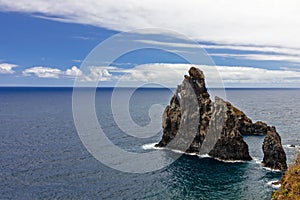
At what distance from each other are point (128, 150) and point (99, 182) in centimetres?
3175

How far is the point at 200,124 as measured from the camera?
376 feet

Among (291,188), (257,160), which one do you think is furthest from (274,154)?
(291,188)

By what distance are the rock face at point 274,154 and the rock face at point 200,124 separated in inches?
345

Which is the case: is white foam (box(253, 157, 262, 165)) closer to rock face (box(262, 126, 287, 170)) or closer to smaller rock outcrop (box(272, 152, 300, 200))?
rock face (box(262, 126, 287, 170))

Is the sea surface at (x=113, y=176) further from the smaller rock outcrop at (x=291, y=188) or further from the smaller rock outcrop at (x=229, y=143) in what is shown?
the smaller rock outcrop at (x=291, y=188)

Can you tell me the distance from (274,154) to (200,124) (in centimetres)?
2879

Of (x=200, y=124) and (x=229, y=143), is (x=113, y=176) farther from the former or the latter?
(x=200, y=124)

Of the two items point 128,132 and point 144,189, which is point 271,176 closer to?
point 144,189

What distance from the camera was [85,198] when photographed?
71812 mm

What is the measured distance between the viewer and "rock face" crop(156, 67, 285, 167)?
10474 cm

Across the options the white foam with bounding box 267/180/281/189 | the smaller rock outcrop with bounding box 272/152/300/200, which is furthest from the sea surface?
the smaller rock outcrop with bounding box 272/152/300/200

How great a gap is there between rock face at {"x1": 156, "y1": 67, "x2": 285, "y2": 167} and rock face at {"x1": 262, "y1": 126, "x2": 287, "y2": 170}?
28.7 feet

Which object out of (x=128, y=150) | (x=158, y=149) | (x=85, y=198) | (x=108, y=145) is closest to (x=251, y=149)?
(x=158, y=149)

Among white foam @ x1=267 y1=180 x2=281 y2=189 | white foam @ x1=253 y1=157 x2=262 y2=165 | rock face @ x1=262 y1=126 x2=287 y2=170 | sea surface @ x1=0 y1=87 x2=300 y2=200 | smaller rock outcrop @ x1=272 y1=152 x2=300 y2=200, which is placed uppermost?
smaller rock outcrop @ x1=272 y1=152 x2=300 y2=200
